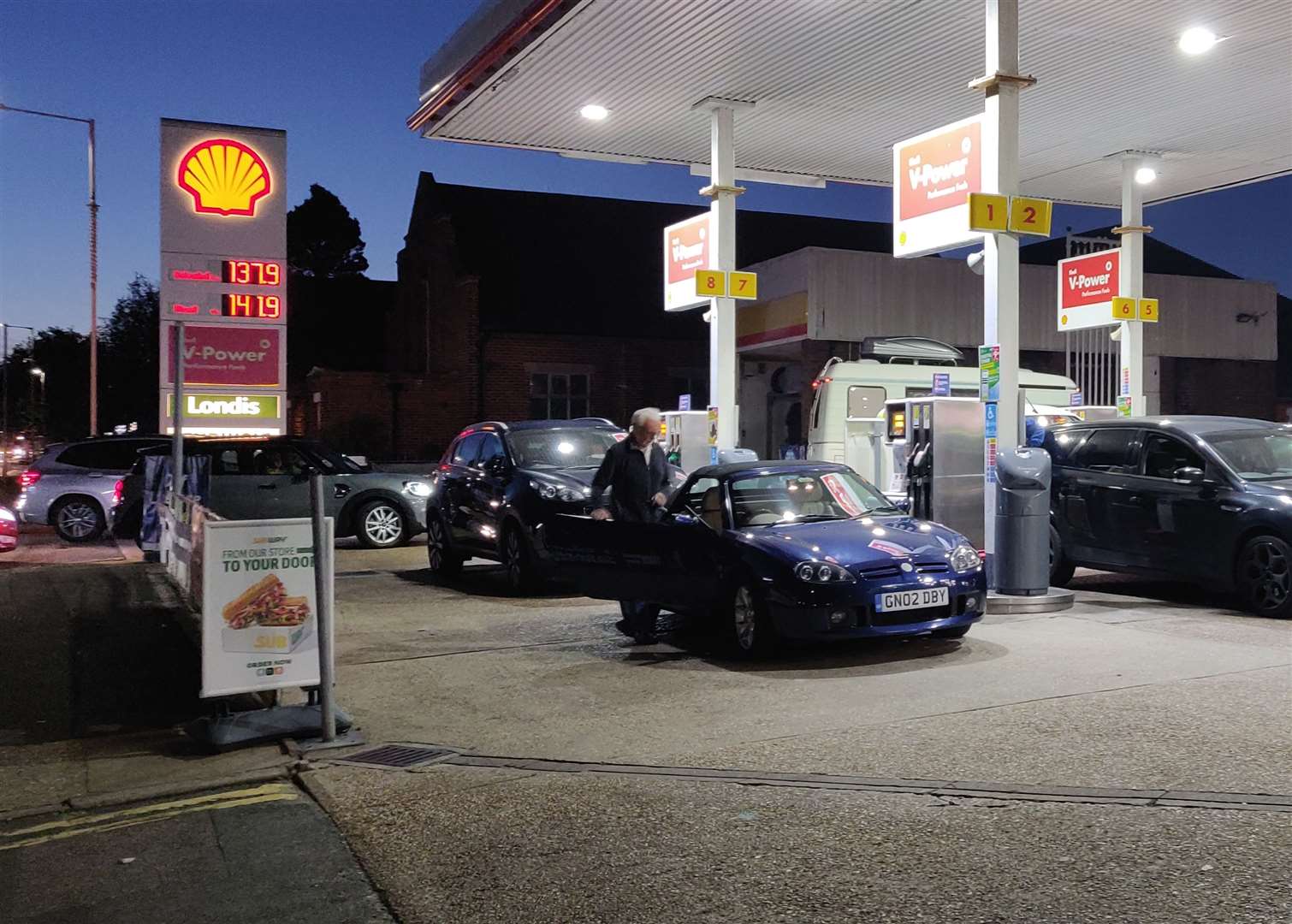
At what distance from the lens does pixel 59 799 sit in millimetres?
5645

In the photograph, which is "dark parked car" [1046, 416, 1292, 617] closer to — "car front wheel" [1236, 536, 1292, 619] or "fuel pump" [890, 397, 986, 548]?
"car front wheel" [1236, 536, 1292, 619]

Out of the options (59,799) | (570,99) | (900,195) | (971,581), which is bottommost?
(59,799)

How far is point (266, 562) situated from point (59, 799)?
1.53m

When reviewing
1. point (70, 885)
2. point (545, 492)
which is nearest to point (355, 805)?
point (70, 885)

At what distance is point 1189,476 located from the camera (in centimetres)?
1045

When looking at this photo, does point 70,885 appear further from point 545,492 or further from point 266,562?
point 545,492

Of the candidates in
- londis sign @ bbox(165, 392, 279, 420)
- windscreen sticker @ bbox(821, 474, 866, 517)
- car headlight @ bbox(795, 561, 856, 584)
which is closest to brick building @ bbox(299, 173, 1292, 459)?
londis sign @ bbox(165, 392, 279, 420)

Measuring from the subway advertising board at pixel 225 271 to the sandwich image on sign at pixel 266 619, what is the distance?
712 centimetres

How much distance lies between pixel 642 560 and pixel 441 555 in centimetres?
592

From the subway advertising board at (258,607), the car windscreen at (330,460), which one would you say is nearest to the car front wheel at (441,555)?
the car windscreen at (330,460)

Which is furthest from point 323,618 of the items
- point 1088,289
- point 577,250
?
point 577,250

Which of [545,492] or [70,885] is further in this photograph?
[545,492]

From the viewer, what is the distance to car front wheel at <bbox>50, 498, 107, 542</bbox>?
61.7 feet

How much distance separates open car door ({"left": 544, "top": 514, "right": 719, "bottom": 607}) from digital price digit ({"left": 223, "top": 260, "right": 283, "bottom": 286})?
615cm
